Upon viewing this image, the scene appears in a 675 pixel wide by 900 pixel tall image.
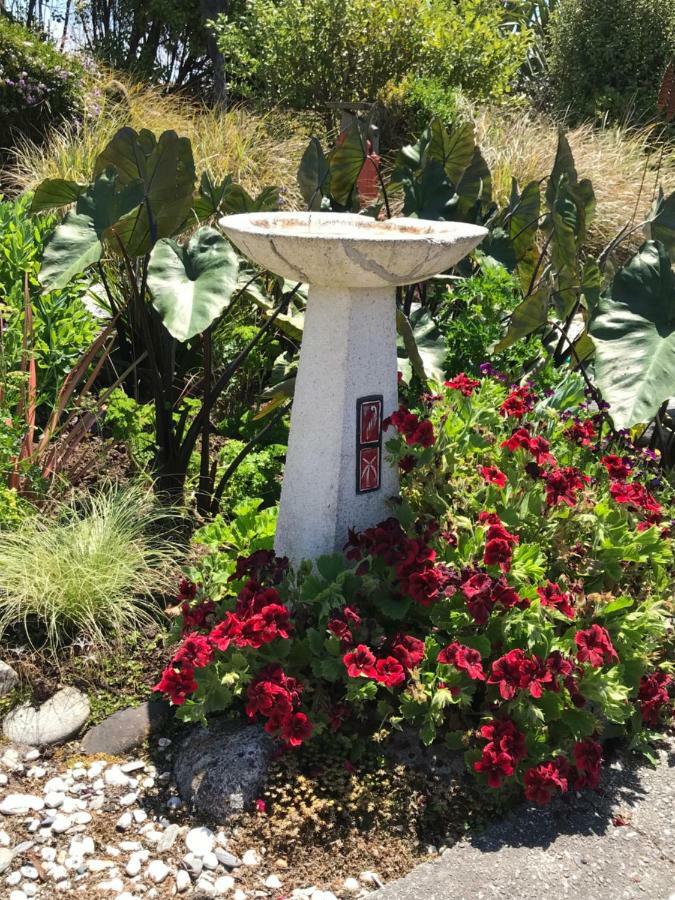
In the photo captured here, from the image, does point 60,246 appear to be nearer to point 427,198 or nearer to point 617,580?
point 427,198

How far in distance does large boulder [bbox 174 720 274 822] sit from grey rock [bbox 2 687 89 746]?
348 millimetres

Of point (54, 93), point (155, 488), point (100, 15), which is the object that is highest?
point (100, 15)

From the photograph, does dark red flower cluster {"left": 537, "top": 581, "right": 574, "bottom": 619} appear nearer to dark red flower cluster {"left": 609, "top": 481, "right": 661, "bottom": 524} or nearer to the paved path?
dark red flower cluster {"left": 609, "top": 481, "right": 661, "bottom": 524}

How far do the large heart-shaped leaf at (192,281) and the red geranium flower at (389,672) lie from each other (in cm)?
109

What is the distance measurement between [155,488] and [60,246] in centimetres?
110

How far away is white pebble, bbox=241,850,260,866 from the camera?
2.28 metres

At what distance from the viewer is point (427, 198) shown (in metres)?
4.12

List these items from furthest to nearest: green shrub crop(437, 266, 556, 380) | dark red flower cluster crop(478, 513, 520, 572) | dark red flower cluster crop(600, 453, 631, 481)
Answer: green shrub crop(437, 266, 556, 380), dark red flower cluster crop(600, 453, 631, 481), dark red flower cluster crop(478, 513, 520, 572)

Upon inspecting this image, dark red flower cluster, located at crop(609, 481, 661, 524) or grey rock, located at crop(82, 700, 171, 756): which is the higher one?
dark red flower cluster, located at crop(609, 481, 661, 524)

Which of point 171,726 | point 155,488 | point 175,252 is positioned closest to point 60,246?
point 175,252

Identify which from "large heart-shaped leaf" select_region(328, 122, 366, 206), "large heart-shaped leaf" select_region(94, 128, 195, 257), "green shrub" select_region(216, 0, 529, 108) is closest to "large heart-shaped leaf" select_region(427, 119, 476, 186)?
"large heart-shaped leaf" select_region(328, 122, 366, 206)

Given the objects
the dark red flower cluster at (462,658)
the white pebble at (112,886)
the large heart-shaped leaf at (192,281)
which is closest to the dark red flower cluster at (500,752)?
the dark red flower cluster at (462,658)

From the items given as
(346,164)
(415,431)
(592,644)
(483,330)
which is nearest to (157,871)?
(592,644)

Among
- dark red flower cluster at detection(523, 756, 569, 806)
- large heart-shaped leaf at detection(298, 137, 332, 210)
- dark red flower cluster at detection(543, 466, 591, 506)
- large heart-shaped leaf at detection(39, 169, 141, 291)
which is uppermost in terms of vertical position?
large heart-shaped leaf at detection(298, 137, 332, 210)
